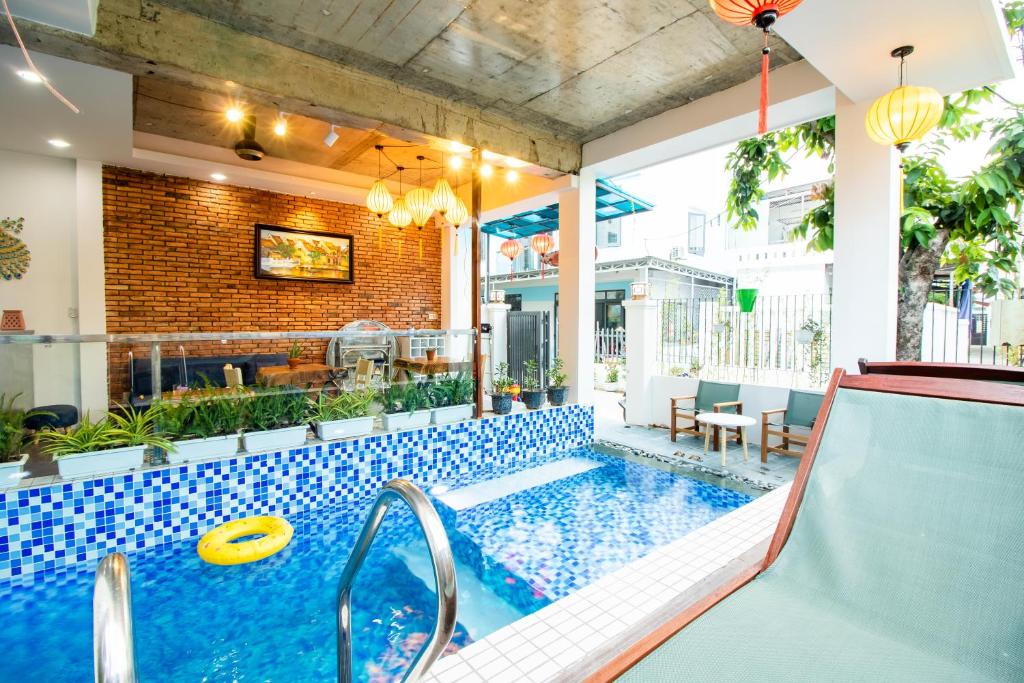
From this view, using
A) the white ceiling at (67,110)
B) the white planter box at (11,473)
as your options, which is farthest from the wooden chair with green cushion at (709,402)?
the white ceiling at (67,110)

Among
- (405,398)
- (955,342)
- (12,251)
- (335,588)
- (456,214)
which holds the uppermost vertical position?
(456,214)

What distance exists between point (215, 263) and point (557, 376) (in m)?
5.19

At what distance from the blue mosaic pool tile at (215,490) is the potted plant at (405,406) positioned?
101mm

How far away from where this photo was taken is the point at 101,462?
3279 millimetres

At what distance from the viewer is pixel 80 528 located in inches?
127

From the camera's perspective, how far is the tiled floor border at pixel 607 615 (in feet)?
6.10

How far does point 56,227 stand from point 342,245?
11.6 feet

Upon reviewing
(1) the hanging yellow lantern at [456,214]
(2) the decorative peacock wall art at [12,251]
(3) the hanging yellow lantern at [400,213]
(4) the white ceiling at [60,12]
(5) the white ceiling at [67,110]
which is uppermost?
(5) the white ceiling at [67,110]

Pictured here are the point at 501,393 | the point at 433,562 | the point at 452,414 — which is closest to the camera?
the point at 433,562

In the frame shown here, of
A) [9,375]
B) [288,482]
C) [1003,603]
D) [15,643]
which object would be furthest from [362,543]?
[9,375]

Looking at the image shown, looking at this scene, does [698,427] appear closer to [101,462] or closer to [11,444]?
[101,462]

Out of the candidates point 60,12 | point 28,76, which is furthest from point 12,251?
point 60,12

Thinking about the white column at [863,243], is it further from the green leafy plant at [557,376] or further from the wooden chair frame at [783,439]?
the green leafy plant at [557,376]

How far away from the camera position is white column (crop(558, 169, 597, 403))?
6.59 m
